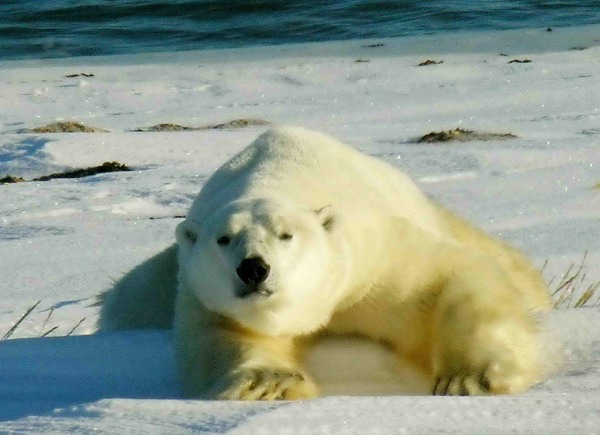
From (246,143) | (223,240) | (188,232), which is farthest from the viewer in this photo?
(246,143)

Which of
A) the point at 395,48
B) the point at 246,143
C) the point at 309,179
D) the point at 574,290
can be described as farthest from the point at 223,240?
the point at 395,48

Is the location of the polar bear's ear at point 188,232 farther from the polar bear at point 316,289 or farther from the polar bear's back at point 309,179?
the polar bear's back at point 309,179

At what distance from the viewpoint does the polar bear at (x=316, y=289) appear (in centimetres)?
266

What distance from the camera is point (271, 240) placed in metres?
2.65

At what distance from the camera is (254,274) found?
2562 mm

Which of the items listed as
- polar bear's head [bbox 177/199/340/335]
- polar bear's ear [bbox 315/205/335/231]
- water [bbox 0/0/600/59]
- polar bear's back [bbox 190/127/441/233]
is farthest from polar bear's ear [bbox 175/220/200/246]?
water [bbox 0/0/600/59]

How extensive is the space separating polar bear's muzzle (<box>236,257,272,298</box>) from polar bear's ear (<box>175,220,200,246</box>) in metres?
0.34

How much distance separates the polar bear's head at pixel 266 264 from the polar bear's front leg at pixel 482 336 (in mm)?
281

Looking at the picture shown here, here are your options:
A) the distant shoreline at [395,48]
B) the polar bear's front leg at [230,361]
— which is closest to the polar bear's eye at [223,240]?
the polar bear's front leg at [230,361]

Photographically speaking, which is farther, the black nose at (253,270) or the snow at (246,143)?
the black nose at (253,270)

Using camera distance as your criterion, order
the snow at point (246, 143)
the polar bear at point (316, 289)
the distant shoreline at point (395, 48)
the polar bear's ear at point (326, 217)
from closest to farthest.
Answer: the snow at point (246, 143), the polar bear at point (316, 289), the polar bear's ear at point (326, 217), the distant shoreline at point (395, 48)

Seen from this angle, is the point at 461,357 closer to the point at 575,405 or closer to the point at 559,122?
the point at 575,405

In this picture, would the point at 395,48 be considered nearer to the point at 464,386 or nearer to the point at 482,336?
the point at 482,336

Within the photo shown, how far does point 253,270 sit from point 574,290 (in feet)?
5.65
